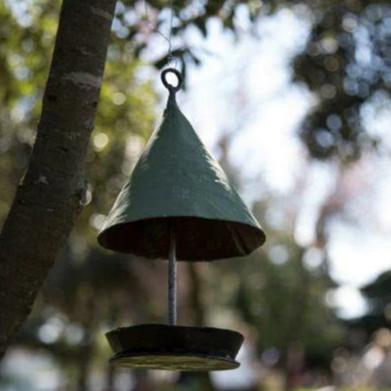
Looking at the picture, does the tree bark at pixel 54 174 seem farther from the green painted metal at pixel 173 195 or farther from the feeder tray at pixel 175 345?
the feeder tray at pixel 175 345

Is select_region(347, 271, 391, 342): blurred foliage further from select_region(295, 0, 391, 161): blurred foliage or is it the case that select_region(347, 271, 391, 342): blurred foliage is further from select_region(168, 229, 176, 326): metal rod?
select_region(168, 229, 176, 326): metal rod

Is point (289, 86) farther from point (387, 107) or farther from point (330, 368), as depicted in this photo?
point (330, 368)

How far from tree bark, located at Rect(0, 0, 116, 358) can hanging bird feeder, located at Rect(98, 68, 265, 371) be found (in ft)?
0.80

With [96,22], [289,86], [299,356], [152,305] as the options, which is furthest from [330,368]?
[96,22]

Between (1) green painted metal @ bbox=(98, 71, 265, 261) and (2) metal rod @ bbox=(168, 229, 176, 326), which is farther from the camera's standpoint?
(2) metal rod @ bbox=(168, 229, 176, 326)

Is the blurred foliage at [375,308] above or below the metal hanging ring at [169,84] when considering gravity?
above

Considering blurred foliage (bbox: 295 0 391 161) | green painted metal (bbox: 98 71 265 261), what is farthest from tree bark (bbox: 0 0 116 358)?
blurred foliage (bbox: 295 0 391 161)

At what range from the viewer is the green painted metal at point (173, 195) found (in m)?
3.83

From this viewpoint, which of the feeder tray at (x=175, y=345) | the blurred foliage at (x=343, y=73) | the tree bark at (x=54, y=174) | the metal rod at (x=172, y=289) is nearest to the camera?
the feeder tray at (x=175, y=345)

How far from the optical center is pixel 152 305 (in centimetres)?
2955

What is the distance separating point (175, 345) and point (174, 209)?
0.53 metres

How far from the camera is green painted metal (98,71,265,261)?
12.6 ft

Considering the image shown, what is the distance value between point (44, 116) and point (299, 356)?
90.3 ft

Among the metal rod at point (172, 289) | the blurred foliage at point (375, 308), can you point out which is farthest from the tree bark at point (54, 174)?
the blurred foliage at point (375, 308)
